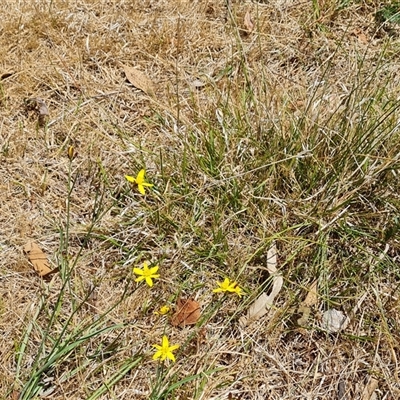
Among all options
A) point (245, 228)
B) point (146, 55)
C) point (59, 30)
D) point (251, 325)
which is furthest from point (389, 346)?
point (59, 30)

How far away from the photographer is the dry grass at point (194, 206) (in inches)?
69.7

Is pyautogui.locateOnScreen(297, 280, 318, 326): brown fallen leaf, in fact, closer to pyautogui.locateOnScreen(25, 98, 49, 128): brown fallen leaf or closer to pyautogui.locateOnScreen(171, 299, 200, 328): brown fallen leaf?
pyautogui.locateOnScreen(171, 299, 200, 328): brown fallen leaf

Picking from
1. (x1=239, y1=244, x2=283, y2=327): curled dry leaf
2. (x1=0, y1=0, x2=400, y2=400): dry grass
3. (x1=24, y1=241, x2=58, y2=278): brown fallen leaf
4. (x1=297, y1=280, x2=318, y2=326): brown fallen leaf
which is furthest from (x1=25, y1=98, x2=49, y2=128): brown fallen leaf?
(x1=297, y1=280, x2=318, y2=326): brown fallen leaf

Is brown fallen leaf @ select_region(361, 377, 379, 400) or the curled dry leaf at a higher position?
the curled dry leaf

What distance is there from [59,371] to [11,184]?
0.74 m

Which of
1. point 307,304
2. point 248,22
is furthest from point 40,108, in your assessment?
point 307,304

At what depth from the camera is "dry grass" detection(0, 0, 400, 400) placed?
1771 mm

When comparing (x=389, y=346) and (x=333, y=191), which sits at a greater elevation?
(x=333, y=191)

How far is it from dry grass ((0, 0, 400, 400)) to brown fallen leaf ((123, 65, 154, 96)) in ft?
0.11

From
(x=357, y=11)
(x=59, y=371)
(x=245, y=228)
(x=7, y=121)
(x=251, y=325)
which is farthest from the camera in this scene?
(x=357, y=11)

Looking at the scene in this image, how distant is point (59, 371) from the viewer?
1.73 meters

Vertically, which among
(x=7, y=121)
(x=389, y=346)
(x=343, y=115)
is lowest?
(x=389, y=346)

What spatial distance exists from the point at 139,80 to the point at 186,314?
3.53ft

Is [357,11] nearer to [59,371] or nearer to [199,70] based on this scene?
[199,70]
